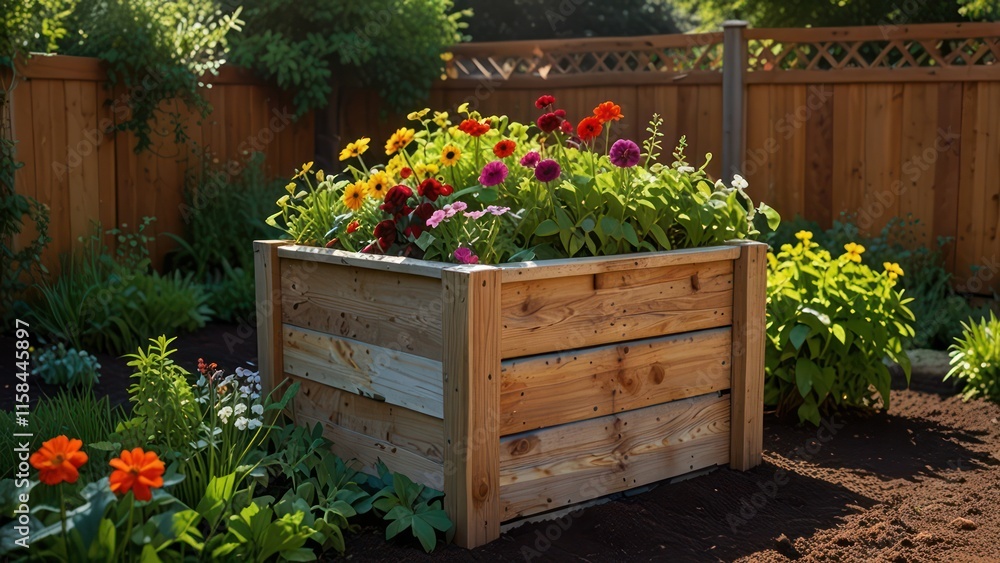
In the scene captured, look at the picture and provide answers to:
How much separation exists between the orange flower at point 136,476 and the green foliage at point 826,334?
2850 mm

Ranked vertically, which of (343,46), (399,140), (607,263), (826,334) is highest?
(343,46)

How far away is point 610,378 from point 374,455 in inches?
32.1

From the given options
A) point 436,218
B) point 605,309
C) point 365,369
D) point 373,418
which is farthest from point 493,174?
point 373,418

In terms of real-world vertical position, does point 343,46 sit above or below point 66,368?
above

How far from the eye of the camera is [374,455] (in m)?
3.22

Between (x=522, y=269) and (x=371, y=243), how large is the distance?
65cm

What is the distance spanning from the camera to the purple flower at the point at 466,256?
9.80ft

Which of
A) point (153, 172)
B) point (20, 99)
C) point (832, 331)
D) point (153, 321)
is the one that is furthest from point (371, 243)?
point (153, 172)

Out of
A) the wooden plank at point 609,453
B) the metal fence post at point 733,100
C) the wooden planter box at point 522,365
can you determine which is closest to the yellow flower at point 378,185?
the wooden planter box at point 522,365

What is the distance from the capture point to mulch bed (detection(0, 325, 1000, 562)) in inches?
116

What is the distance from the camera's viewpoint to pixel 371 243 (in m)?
3.32

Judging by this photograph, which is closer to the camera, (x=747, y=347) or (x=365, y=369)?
(x=365, y=369)

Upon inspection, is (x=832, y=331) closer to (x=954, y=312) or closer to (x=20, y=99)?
(x=954, y=312)

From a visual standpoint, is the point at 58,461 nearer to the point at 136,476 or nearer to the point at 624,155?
the point at 136,476
